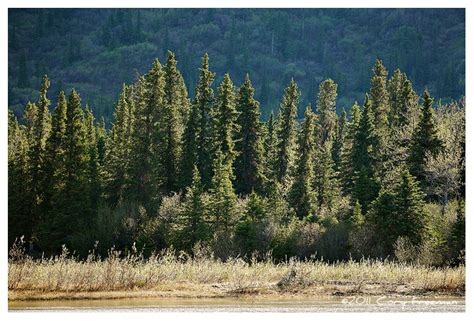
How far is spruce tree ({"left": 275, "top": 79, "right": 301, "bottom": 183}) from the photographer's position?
65250 mm

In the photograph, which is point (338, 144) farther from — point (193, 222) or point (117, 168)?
point (193, 222)

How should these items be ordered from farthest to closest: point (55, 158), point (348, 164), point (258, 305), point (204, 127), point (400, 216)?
point (204, 127) → point (348, 164) → point (55, 158) → point (400, 216) → point (258, 305)

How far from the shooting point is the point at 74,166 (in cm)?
5909

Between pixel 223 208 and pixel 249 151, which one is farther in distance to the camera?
pixel 249 151

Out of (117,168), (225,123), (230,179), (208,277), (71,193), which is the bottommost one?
(208,277)

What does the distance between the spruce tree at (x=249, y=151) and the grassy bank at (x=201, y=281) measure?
3385 centimetres

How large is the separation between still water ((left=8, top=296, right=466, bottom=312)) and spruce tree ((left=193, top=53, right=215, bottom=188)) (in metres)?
36.5

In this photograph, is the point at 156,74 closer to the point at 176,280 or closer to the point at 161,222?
the point at 161,222

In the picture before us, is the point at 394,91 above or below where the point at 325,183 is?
above

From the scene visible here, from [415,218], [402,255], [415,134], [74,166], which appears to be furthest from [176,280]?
[74,166]

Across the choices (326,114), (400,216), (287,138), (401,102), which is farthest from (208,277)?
(326,114)

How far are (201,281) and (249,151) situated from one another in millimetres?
36494

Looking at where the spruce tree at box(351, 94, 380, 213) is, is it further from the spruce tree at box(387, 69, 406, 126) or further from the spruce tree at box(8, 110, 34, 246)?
the spruce tree at box(8, 110, 34, 246)

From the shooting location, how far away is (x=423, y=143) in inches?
2048
